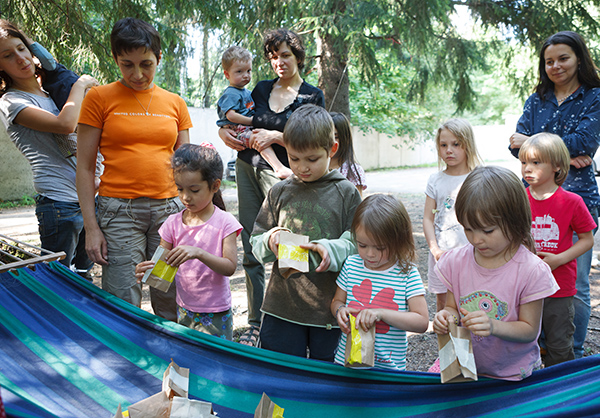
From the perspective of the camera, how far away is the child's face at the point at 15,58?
2322 mm

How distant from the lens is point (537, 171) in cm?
219

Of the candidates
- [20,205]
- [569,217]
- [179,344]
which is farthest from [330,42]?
[20,205]

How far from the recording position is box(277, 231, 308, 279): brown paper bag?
1.64 m

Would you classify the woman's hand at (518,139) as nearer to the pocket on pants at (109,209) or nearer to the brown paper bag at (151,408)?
the pocket on pants at (109,209)

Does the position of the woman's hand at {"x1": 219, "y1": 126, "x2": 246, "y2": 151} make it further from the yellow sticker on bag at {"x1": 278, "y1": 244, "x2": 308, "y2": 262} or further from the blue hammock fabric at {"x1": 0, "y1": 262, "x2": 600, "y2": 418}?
the yellow sticker on bag at {"x1": 278, "y1": 244, "x2": 308, "y2": 262}

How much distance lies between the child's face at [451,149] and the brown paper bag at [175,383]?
1777 mm

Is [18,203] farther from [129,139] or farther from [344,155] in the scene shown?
[344,155]

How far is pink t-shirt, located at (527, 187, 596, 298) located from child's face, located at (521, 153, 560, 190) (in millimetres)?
69

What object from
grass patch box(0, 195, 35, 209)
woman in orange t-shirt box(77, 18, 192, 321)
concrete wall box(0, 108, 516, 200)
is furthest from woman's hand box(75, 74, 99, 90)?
concrete wall box(0, 108, 516, 200)

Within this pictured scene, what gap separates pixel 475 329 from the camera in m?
1.34

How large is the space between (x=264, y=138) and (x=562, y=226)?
1497 mm

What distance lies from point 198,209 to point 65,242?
2.70 feet

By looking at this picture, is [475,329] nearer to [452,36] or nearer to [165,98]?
[165,98]

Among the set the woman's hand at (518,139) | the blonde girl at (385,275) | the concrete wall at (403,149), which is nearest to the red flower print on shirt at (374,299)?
the blonde girl at (385,275)
